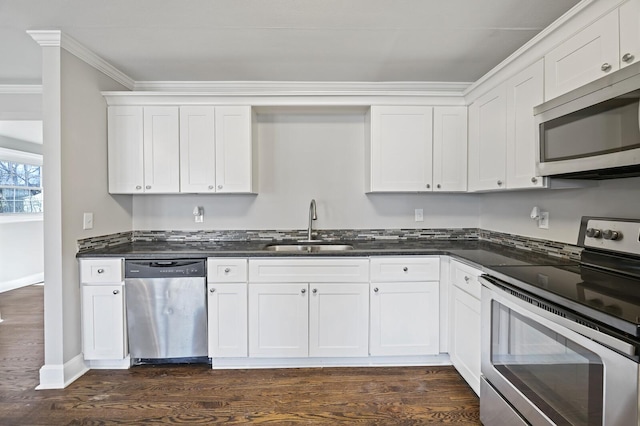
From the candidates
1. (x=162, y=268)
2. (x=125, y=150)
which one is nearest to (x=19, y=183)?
(x=125, y=150)

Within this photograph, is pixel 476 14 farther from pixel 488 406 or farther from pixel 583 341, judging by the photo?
pixel 488 406

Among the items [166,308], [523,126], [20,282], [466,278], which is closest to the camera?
[523,126]

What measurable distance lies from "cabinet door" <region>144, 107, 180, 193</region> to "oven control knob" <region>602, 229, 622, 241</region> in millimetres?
2918

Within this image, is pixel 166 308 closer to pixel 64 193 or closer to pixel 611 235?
pixel 64 193

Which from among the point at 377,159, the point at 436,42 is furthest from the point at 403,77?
the point at 377,159

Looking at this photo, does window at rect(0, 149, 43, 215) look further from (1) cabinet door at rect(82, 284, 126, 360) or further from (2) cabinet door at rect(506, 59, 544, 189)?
(2) cabinet door at rect(506, 59, 544, 189)

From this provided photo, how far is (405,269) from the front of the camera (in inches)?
96.7

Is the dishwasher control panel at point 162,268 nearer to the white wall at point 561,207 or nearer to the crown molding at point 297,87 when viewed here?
the crown molding at point 297,87

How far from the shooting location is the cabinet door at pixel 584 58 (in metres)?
1.46

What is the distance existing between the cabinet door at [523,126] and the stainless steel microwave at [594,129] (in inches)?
5.7

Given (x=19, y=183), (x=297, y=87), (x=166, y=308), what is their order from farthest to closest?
(x=19, y=183) < (x=297, y=87) < (x=166, y=308)

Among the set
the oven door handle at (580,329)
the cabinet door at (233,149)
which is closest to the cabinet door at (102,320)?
the cabinet door at (233,149)

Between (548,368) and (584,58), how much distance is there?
1.48m

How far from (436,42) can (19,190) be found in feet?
20.9
